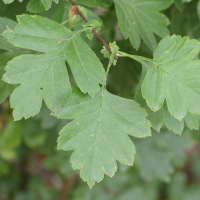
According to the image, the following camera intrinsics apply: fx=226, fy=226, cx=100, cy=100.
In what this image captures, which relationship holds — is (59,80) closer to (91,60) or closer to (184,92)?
(91,60)

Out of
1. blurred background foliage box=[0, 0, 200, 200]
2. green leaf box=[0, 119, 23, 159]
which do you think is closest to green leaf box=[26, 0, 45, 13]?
blurred background foliage box=[0, 0, 200, 200]

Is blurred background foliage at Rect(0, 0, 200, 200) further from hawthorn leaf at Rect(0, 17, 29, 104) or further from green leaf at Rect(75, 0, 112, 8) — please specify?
hawthorn leaf at Rect(0, 17, 29, 104)

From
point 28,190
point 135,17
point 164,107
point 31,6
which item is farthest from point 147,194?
point 31,6

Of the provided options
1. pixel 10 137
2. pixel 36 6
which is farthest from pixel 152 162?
pixel 36 6

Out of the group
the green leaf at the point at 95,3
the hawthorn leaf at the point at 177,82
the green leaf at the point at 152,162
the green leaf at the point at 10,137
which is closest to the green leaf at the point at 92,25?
the green leaf at the point at 95,3

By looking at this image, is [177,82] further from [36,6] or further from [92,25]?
[36,6]

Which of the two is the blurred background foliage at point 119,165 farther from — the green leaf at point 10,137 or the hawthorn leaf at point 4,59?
the hawthorn leaf at point 4,59
